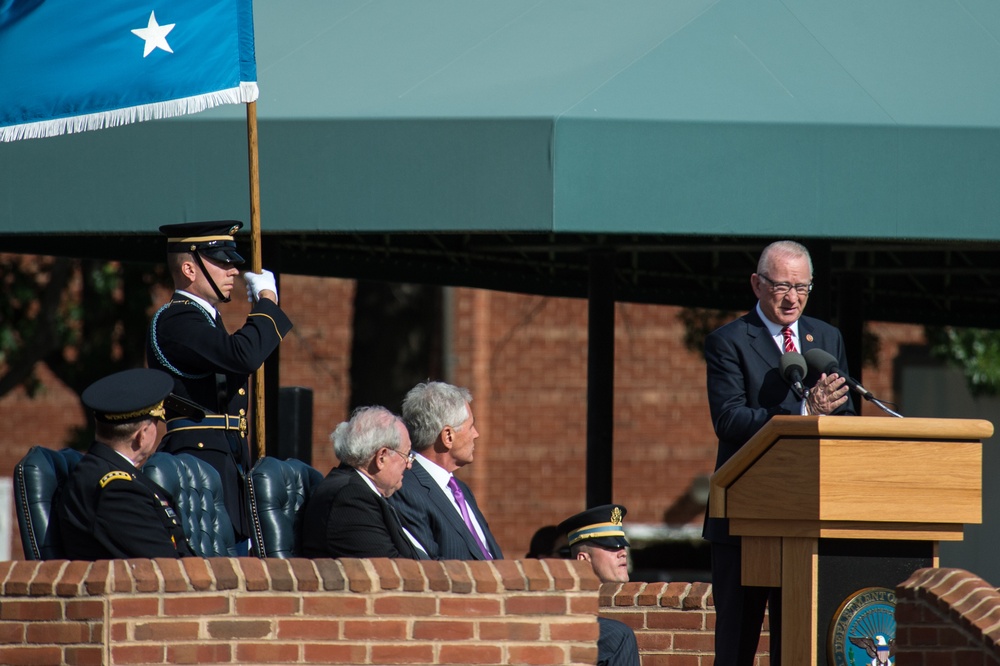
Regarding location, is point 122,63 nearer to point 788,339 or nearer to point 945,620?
point 788,339

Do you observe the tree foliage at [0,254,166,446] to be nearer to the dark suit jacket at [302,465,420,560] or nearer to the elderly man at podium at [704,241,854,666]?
the dark suit jacket at [302,465,420,560]

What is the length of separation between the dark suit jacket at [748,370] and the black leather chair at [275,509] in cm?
164

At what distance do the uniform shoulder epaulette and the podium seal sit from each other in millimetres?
2427

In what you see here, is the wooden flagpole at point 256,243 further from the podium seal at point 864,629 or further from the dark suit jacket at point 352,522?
the podium seal at point 864,629

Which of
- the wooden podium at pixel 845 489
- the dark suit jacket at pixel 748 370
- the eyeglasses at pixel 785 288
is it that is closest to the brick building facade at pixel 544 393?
the dark suit jacket at pixel 748 370

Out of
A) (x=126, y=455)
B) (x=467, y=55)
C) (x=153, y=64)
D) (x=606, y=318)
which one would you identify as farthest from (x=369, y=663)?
(x=606, y=318)

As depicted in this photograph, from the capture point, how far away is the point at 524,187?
7.84 m

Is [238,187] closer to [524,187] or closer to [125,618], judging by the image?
[524,187]

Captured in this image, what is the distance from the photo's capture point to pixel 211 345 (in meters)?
6.29

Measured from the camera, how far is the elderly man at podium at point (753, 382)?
610 cm

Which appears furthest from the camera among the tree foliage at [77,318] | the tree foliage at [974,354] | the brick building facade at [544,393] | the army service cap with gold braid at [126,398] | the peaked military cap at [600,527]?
the brick building facade at [544,393]

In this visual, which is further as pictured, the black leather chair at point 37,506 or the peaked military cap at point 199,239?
the peaked military cap at point 199,239

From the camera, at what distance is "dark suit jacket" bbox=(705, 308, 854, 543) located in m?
6.21

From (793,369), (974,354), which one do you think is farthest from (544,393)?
(793,369)
